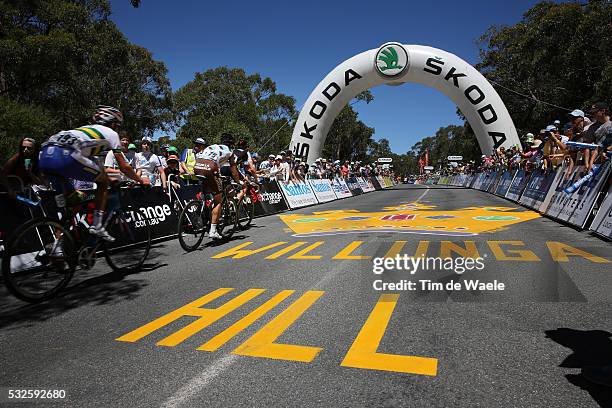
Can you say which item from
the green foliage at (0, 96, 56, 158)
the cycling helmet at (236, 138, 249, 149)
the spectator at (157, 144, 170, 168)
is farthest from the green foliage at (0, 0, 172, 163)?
the cycling helmet at (236, 138, 249, 149)

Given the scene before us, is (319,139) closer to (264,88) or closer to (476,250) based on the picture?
(476,250)

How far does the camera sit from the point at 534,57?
26906 mm

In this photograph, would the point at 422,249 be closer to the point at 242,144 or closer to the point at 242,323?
the point at 242,323

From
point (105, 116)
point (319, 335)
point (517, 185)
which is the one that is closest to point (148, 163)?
point (105, 116)

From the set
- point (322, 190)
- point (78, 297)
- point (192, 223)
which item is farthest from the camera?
point (322, 190)

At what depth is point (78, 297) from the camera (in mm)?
4602

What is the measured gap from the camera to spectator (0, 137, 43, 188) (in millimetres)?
5863

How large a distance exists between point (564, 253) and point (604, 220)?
2136 millimetres

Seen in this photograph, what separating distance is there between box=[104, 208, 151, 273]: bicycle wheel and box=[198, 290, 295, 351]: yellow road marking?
2651mm

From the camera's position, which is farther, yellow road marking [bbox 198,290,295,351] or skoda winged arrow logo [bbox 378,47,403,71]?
skoda winged arrow logo [bbox 378,47,403,71]

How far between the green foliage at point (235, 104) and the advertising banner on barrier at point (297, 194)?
115 ft

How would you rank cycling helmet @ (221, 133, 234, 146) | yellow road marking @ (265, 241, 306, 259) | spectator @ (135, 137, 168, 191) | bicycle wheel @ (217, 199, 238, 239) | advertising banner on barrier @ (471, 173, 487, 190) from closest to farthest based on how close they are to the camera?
yellow road marking @ (265, 241, 306, 259) < cycling helmet @ (221, 133, 234, 146) < bicycle wheel @ (217, 199, 238, 239) < spectator @ (135, 137, 168, 191) < advertising banner on barrier @ (471, 173, 487, 190)

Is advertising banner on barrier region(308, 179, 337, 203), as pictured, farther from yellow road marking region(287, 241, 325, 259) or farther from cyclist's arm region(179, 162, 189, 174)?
yellow road marking region(287, 241, 325, 259)

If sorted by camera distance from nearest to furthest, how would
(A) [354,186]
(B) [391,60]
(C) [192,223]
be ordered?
(C) [192,223]
(B) [391,60]
(A) [354,186]
